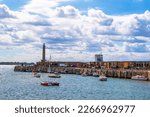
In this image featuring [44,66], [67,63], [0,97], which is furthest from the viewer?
[67,63]

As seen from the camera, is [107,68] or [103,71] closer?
[103,71]

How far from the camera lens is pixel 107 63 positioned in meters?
169

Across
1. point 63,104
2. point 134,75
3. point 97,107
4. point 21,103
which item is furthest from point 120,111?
point 134,75

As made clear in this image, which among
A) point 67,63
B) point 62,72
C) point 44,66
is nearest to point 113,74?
point 62,72

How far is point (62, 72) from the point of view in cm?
15588

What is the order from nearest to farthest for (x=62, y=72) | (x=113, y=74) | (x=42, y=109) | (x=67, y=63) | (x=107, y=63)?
(x=42, y=109), (x=113, y=74), (x=62, y=72), (x=107, y=63), (x=67, y=63)

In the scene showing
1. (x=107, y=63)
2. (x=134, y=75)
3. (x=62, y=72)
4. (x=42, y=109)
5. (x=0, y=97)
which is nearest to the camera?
(x=42, y=109)

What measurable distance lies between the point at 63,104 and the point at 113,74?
84906 mm

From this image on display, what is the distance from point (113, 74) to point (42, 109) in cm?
8809

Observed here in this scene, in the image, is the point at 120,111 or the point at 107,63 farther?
the point at 107,63

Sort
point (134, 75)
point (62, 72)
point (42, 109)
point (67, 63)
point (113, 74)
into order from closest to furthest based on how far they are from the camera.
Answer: point (42, 109), point (134, 75), point (113, 74), point (62, 72), point (67, 63)

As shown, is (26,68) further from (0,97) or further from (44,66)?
(0,97)

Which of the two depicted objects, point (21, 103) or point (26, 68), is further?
point (26, 68)

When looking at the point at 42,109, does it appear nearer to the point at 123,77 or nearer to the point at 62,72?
the point at 123,77
